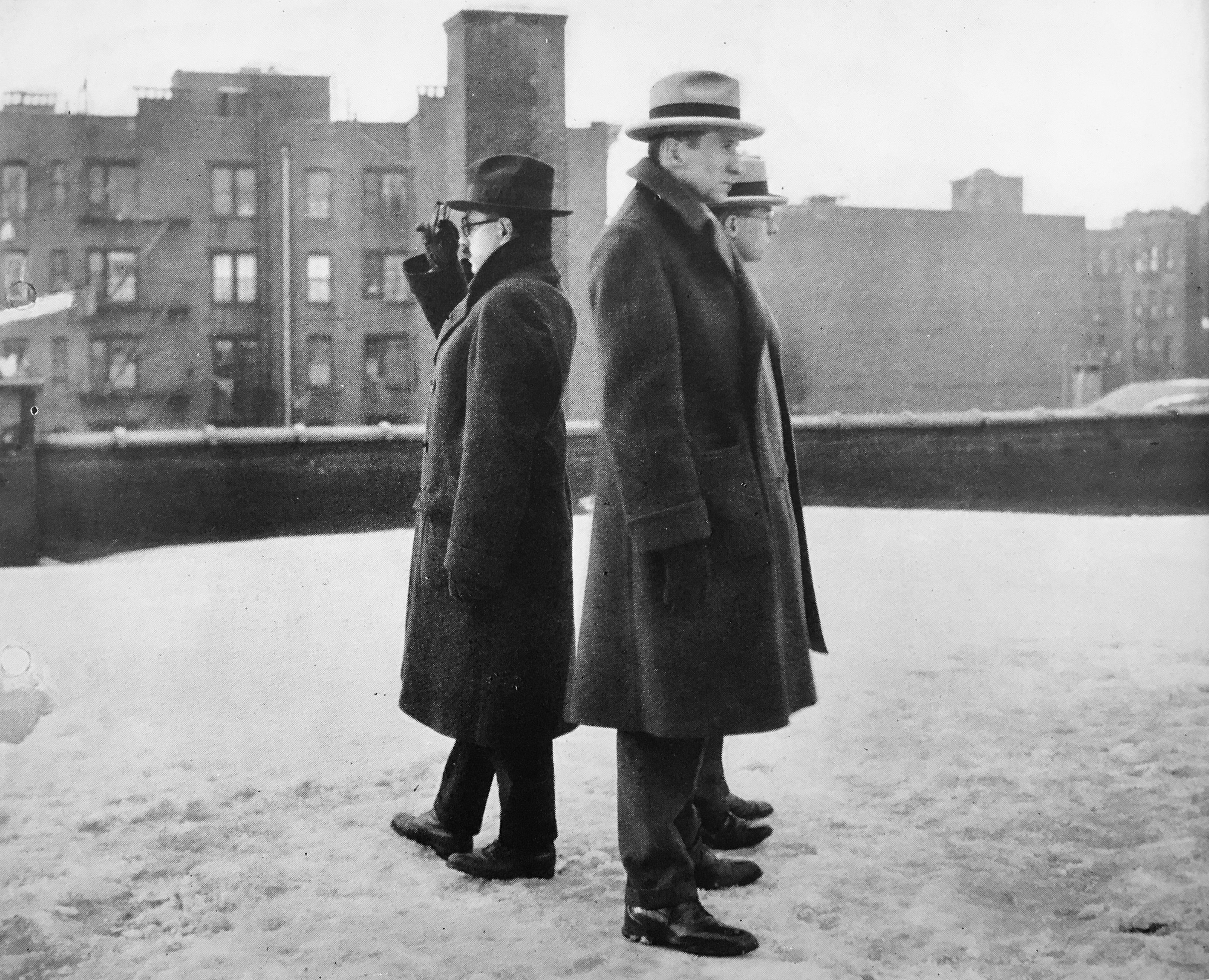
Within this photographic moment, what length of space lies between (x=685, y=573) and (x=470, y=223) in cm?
132

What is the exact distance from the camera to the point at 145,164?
98.8 feet

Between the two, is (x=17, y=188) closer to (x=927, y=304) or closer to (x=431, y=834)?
(x=927, y=304)

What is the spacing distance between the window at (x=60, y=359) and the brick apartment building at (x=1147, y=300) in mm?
22638

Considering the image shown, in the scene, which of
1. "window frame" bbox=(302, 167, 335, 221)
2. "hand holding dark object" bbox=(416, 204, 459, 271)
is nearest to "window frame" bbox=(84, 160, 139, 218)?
"window frame" bbox=(302, 167, 335, 221)

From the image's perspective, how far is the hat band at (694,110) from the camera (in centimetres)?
340

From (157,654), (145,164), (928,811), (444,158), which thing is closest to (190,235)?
(145,164)

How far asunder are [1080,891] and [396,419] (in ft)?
88.4

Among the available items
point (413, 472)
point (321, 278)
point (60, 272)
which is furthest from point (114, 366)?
point (413, 472)

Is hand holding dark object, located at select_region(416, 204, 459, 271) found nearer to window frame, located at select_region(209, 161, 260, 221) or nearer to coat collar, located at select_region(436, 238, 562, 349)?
coat collar, located at select_region(436, 238, 562, 349)

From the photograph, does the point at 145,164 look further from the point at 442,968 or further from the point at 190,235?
→ the point at 442,968

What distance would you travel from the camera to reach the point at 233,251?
100 feet

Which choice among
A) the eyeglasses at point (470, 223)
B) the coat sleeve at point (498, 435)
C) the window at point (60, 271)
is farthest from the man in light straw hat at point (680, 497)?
the window at point (60, 271)

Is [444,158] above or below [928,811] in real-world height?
above

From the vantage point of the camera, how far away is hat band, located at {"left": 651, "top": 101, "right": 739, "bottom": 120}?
3.40m
